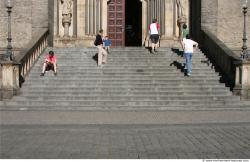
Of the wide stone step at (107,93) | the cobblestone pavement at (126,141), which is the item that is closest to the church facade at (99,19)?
the wide stone step at (107,93)

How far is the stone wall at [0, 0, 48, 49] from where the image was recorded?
26562mm

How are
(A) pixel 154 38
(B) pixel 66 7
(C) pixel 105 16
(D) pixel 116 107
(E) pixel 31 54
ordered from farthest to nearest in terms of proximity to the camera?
(C) pixel 105 16 < (B) pixel 66 7 < (A) pixel 154 38 < (E) pixel 31 54 < (D) pixel 116 107

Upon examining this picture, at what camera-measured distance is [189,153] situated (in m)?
9.48

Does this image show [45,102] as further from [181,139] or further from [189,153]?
[189,153]

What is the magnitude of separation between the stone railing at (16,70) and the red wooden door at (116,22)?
25.2 feet

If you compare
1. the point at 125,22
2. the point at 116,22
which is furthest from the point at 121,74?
the point at 125,22

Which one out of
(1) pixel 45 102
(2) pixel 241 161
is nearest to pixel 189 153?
(2) pixel 241 161

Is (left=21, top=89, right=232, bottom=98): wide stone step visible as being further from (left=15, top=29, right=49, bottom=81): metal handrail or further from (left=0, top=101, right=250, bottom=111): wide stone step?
(left=15, top=29, right=49, bottom=81): metal handrail

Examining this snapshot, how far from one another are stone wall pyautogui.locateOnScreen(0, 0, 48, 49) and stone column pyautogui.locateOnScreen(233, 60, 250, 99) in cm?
1058

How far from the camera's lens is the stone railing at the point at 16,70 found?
20172 millimetres

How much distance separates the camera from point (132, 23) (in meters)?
34.1

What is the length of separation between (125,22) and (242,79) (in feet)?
48.2

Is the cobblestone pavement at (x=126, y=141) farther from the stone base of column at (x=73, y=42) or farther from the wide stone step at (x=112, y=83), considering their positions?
the stone base of column at (x=73, y=42)

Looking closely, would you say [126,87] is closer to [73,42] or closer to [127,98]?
[127,98]
